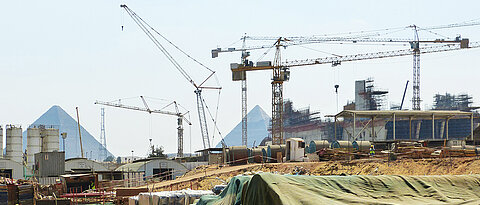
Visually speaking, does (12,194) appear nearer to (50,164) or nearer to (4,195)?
(4,195)

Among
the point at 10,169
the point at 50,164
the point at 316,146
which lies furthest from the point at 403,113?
the point at 10,169

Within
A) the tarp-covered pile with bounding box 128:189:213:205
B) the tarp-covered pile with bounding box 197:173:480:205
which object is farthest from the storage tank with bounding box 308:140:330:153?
the tarp-covered pile with bounding box 197:173:480:205

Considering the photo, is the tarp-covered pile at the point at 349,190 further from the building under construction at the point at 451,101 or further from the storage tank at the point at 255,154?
the building under construction at the point at 451,101

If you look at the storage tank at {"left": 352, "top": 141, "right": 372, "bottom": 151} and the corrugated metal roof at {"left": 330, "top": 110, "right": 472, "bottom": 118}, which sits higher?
the corrugated metal roof at {"left": 330, "top": 110, "right": 472, "bottom": 118}

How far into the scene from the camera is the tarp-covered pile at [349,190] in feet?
48.2

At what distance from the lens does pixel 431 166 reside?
33156 mm

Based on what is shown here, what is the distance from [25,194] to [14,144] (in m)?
55.2

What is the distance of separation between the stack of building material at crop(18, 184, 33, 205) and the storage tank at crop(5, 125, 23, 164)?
177ft

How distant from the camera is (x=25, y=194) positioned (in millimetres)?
33469

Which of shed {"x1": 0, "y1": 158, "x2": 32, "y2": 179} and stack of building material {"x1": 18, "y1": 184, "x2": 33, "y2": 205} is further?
shed {"x1": 0, "y1": 158, "x2": 32, "y2": 179}

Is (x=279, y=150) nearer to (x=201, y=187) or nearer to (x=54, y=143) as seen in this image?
(x=201, y=187)

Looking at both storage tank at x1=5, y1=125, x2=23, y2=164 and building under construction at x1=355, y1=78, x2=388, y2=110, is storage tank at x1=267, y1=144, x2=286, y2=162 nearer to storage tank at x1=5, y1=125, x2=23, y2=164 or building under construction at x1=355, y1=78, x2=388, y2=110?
storage tank at x1=5, y1=125, x2=23, y2=164

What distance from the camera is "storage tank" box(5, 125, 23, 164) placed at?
84188 mm

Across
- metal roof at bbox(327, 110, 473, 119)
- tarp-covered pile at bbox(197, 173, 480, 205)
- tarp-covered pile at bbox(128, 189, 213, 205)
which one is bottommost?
tarp-covered pile at bbox(128, 189, 213, 205)
